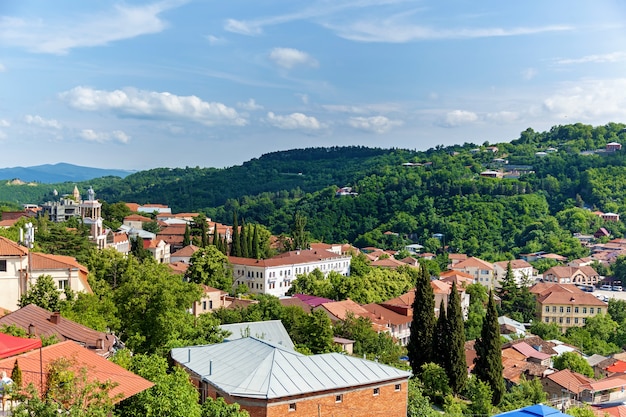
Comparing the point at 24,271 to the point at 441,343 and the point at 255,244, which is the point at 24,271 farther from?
the point at 255,244

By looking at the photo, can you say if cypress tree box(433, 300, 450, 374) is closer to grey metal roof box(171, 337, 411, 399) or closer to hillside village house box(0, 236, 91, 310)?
grey metal roof box(171, 337, 411, 399)

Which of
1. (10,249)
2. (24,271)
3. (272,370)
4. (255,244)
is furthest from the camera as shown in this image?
(255,244)

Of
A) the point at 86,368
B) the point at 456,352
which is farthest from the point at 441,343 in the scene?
the point at 86,368

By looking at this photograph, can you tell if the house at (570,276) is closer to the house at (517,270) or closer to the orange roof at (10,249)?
the house at (517,270)

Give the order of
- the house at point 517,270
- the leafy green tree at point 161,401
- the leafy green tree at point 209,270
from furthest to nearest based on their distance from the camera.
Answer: the house at point 517,270, the leafy green tree at point 209,270, the leafy green tree at point 161,401

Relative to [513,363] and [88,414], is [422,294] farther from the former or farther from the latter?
[88,414]

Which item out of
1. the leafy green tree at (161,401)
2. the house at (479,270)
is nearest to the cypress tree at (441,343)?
the leafy green tree at (161,401)
